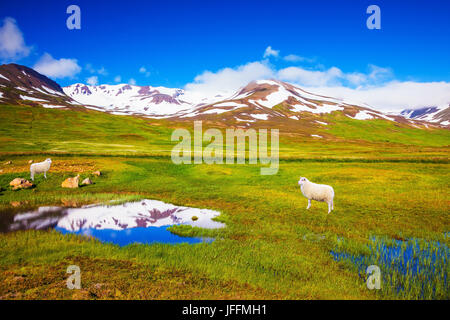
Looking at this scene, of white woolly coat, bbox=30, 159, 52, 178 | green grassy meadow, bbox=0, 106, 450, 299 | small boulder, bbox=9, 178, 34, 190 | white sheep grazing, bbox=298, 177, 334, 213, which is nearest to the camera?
green grassy meadow, bbox=0, 106, 450, 299

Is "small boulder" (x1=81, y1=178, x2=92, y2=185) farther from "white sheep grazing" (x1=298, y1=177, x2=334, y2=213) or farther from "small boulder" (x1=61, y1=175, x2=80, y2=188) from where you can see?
"white sheep grazing" (x1=298, y1=177, x2=334, y2=213)

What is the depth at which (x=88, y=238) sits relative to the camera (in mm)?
14656

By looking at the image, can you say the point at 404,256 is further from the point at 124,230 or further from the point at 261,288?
the point at 124,230

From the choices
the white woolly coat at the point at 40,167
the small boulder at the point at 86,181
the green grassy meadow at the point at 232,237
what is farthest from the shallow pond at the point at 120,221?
the white woolly coat at the point at 40,167

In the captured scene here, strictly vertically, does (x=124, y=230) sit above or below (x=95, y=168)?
below

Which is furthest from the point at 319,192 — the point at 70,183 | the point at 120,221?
the point at 70,183

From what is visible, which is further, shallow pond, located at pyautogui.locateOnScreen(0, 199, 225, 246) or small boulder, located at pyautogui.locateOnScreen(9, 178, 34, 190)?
small boulder, located at pyautogui.locateOnScreen(9, 178, 34, 190)

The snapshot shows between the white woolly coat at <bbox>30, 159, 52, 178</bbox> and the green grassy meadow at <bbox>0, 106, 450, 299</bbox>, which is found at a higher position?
the white woolly coat at <bbox>30, 159, 52, 178</bbox>

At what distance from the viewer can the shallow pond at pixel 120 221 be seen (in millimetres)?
15789

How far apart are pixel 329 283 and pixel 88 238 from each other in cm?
1410

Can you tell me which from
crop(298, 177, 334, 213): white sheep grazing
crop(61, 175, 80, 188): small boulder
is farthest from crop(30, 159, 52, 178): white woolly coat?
crop(298, 177, 334, 213): white sheep grazing

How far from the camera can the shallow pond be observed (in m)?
15.8

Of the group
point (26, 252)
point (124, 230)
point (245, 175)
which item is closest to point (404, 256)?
point (124, 230)

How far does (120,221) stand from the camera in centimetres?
1875
